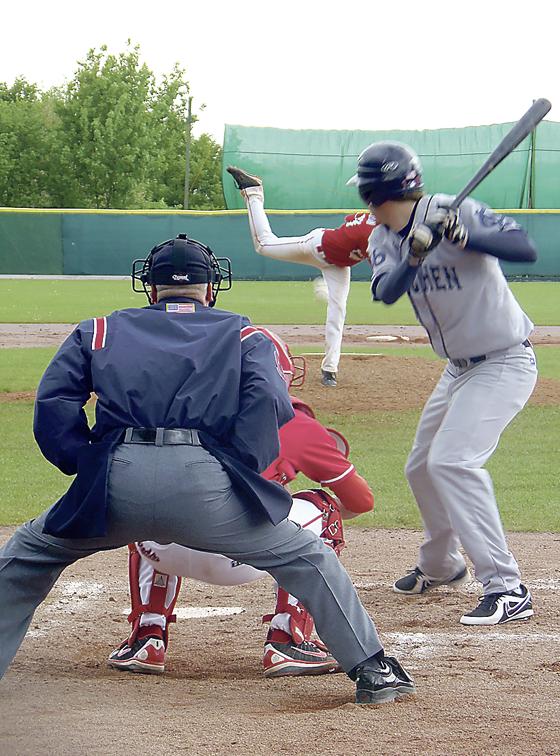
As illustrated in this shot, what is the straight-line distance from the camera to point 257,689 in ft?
11.9

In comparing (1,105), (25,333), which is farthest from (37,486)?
(1,105)

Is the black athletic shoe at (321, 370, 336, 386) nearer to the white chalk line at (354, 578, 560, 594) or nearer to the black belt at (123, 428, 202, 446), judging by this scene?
the white chalk line at (354, 578, 560, 594)

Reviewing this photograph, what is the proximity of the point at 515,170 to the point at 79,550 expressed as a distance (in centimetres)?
3907

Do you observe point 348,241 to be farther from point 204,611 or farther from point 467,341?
point 204,611

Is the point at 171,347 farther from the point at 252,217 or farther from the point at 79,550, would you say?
the point at 252,217

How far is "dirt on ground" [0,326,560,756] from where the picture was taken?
3.05 m

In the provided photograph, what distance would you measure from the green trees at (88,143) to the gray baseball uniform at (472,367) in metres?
46.6

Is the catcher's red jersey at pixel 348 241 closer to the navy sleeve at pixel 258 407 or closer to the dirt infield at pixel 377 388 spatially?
the dirt infield at pixel 377 388

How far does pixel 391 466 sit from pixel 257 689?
15.2ft

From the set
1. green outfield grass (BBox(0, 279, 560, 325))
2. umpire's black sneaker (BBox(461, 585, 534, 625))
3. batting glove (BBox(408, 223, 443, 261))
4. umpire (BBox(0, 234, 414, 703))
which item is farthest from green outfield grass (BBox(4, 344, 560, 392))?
umpire (BBox(0, 234, 414, 703))

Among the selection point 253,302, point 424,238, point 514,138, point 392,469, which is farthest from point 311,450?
point 253,302

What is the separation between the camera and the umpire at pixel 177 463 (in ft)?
10.4

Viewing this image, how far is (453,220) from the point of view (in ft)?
13.2

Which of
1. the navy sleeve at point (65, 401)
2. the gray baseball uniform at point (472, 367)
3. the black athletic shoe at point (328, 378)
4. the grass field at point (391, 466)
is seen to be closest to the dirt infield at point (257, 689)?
the gray baseball uniform at point (472, 367)
